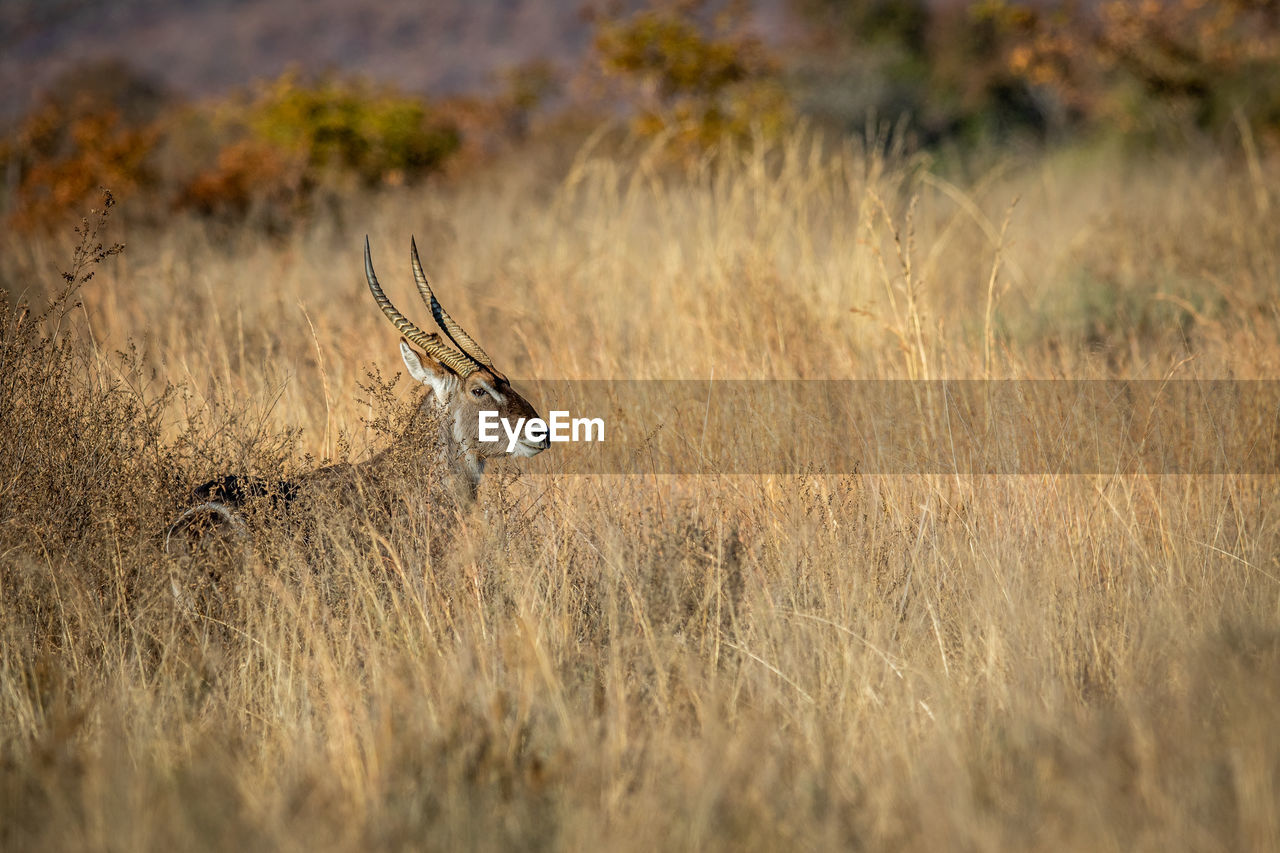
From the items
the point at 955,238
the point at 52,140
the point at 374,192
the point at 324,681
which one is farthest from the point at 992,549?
the point at 52,140

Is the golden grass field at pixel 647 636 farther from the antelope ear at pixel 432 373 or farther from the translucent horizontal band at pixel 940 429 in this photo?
the antelope ear at pixel 432 373

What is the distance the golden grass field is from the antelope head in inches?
12.6

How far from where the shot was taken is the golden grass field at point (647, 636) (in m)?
2.41

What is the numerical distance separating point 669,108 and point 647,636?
1175 centimetres

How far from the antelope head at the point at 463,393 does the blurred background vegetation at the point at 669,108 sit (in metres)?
6.35

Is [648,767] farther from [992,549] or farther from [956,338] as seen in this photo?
[956,338]

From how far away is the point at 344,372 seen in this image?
607cm

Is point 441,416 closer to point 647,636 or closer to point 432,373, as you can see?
point 432,373

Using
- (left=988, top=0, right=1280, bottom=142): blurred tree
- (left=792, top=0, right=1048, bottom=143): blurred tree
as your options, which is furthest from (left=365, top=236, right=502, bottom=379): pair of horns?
(left=988, top=0, right=1280, bottom=142): blurred tree

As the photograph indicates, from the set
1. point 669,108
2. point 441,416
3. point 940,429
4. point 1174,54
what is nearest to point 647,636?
point 441,416

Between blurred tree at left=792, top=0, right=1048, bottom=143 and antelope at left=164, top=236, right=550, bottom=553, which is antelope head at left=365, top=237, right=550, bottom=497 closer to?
antelope at left=164, top=236, right=550, bottom=553

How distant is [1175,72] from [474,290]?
14.3 metres

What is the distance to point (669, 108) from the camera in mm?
13984

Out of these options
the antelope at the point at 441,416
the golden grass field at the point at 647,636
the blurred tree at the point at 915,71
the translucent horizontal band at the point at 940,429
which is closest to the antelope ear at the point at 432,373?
the antelope at the point at 441,416
